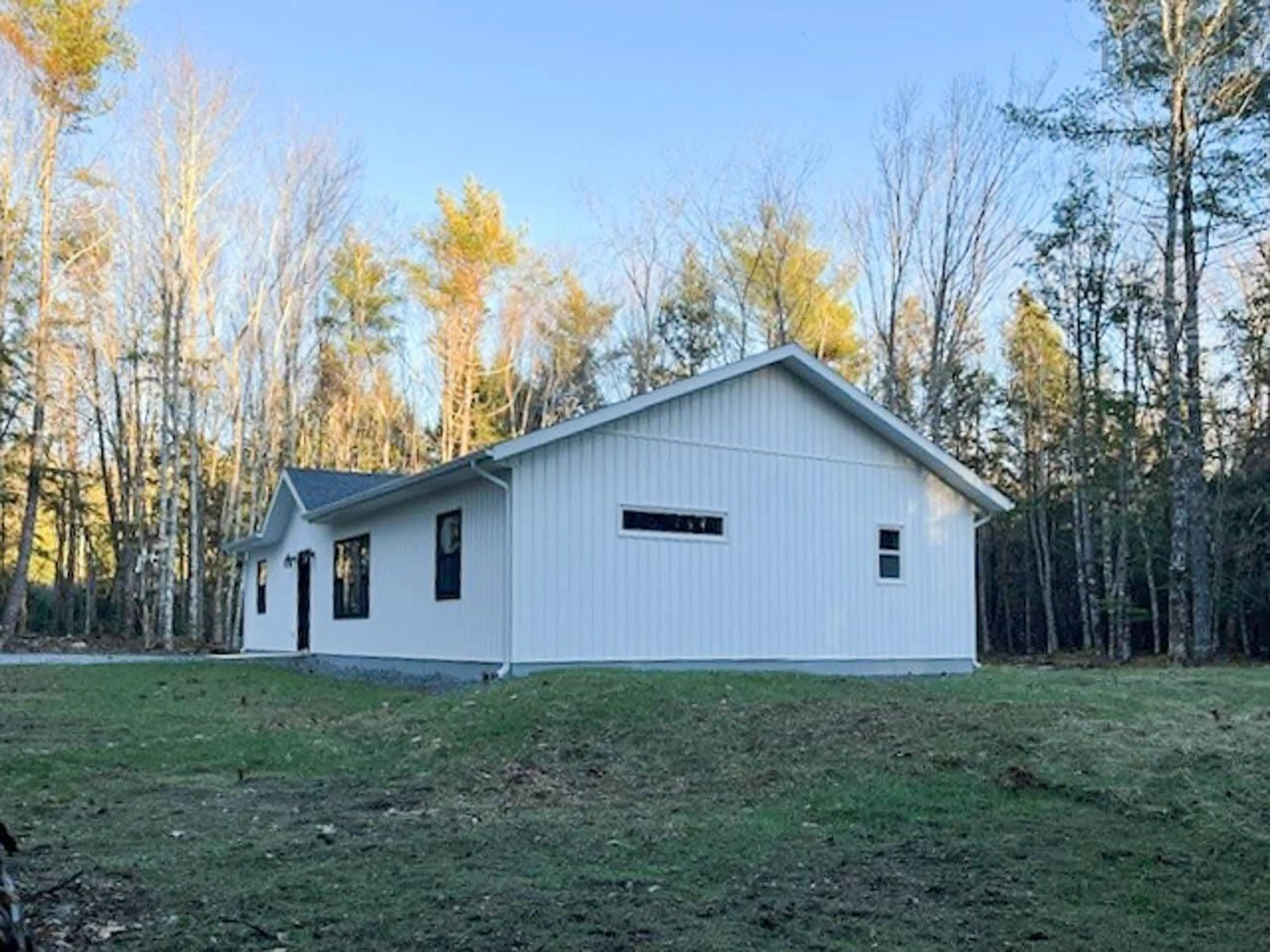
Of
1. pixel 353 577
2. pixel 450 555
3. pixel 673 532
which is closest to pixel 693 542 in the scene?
pixel 673 532

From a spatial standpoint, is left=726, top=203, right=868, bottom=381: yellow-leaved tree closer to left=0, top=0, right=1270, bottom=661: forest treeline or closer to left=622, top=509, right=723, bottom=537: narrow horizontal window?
left=0, top=0, right=1270, bottom=661: forest treeline

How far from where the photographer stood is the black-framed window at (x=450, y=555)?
492 inches

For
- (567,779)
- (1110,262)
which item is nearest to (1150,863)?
(567,779)

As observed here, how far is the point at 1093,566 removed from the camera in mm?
24688

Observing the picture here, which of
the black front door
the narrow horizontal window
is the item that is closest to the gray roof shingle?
the black front door

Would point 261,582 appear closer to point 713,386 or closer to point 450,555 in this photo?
point 450,555

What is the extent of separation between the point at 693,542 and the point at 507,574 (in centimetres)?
230

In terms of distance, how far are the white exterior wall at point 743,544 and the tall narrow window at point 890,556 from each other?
92 mm

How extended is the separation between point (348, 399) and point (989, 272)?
17.3 metres

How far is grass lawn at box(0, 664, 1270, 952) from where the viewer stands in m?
3.90

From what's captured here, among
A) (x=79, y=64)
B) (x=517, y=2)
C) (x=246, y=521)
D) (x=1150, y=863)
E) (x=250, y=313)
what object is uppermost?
(x=79, y=64)

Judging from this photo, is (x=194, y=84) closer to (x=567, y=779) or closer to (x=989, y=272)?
(x=989, y=272)

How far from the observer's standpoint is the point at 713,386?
41.5 feet

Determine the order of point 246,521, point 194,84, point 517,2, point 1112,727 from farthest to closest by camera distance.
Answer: point 246,521 → point 194,84 → point 517,2 → point 1112,727
